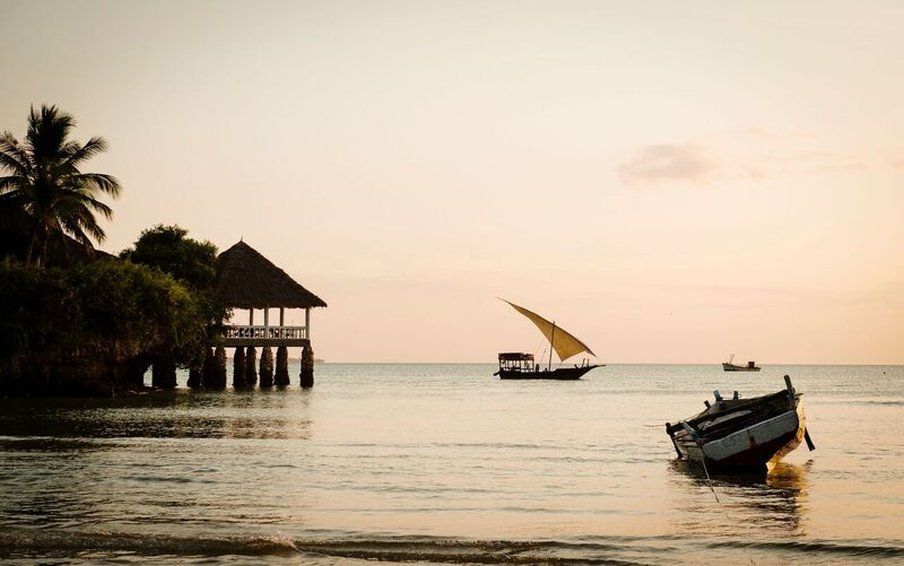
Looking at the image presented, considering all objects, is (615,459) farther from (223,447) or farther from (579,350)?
(579,350)

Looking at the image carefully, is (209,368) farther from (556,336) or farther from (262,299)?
(556,336)

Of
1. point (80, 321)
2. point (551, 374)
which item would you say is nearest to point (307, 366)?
point (80, 321)

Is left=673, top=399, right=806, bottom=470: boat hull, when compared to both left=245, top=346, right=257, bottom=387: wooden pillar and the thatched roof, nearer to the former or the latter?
Result: the thatched roof

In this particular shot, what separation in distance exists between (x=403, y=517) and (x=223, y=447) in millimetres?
12981

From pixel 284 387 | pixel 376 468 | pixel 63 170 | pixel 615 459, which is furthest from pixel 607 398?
pixel 376 468

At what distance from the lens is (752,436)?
80.7ft

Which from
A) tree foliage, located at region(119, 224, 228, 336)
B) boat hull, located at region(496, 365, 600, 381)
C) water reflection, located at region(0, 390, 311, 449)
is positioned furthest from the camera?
boat hull, located at region(496, 365, 600, 381)

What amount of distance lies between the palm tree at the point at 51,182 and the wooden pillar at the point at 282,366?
60.7 feet

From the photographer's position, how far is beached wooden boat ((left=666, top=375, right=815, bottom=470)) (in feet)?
80.8

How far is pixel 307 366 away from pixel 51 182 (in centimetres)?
2386

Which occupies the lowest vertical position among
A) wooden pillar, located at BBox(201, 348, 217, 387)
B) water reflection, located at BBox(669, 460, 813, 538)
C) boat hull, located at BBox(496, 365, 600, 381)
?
water reflection, located at BBox(669, 460, 813, 538)

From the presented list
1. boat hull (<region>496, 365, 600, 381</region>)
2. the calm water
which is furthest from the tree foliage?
boat hull (<region>496, 365, 600, 381</region>)

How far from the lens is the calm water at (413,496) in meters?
15.7

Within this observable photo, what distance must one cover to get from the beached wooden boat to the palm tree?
114ft
